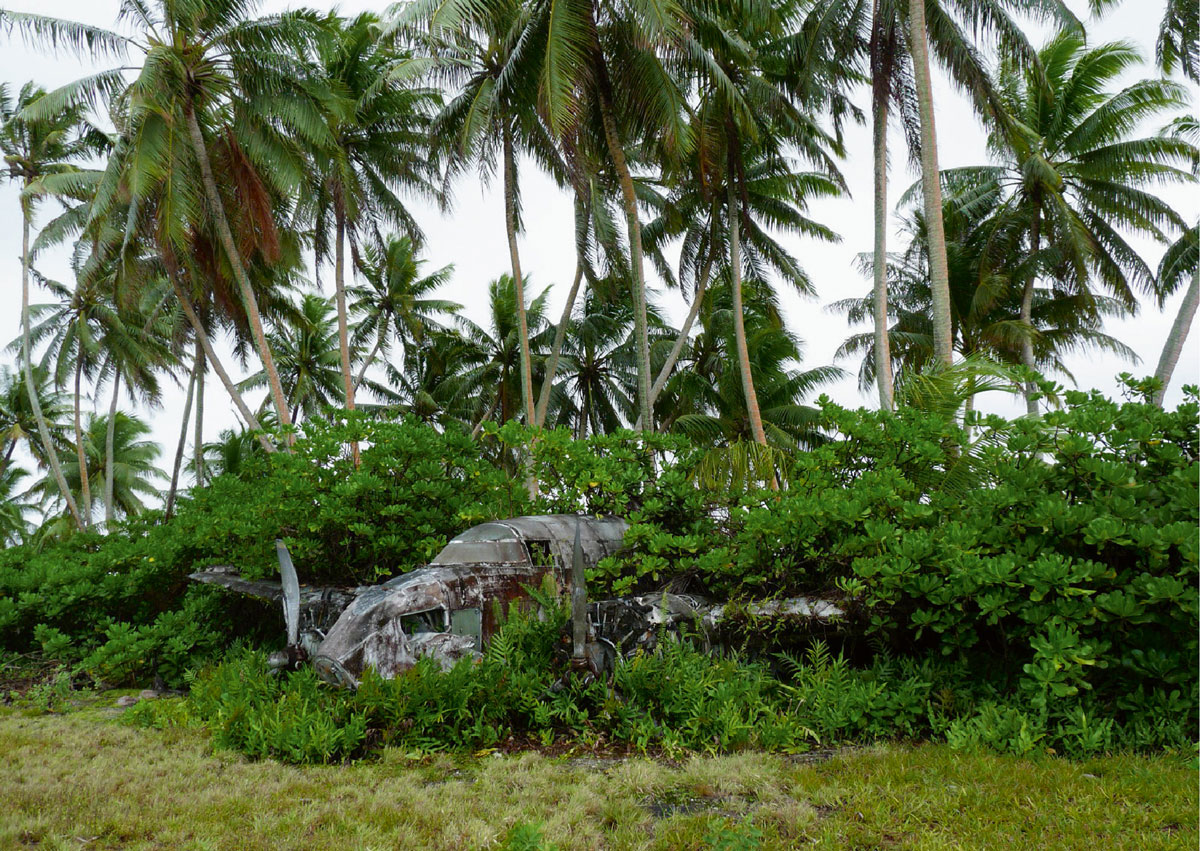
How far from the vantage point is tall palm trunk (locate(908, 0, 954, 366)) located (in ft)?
39.7

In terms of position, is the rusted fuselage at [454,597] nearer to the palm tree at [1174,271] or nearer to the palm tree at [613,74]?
the palm tree at [613,74]

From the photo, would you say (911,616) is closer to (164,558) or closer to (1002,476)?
(1002,476)

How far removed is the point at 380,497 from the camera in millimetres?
10578

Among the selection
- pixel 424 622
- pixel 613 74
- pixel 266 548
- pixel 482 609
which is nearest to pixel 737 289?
→ pixel 613 74

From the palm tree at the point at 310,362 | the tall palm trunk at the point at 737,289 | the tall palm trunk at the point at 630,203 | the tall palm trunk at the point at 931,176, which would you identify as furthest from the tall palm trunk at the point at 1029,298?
the palm tree at the point at 310,362

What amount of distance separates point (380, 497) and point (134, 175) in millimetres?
8253

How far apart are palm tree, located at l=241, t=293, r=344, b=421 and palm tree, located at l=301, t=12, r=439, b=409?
864 centimetres

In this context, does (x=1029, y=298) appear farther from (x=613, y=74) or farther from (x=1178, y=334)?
(x=613, y=74)

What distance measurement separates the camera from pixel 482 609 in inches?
315

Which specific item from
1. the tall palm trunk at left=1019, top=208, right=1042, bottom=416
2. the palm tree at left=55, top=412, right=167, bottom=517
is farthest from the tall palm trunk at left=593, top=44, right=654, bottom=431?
the palm tree at left=55, top=412, right=167, bottom=517

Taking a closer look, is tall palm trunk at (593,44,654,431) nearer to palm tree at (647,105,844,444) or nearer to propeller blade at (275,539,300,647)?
palm tree at (647,105,844,444)

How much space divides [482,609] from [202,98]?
13.4 metres

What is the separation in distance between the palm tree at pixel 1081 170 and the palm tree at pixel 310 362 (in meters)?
22.1

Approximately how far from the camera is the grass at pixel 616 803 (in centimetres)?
444
